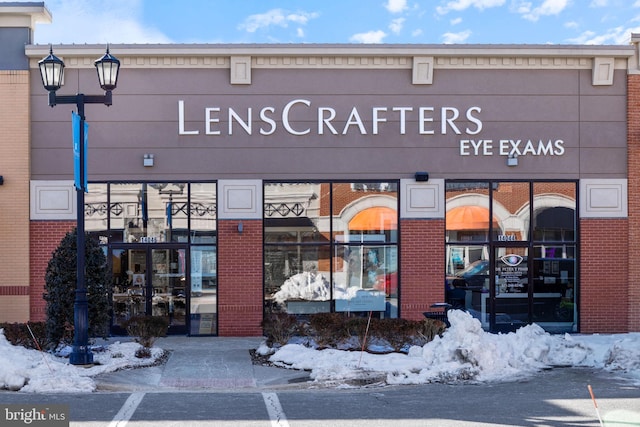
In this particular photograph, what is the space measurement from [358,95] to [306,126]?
1.48 meters

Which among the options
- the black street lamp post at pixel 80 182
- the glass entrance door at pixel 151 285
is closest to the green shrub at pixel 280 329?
the glass entrance door at pixel 151 285

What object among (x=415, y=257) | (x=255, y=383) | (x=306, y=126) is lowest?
(x=255, y=383)

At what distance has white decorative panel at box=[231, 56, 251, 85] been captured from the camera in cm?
1686

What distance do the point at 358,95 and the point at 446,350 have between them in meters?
7.09

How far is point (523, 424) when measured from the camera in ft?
30.0

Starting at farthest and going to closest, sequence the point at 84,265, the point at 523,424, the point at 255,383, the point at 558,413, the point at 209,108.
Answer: the point at 209,108 < the point at 84,265 < the point at 255,383 < the point at 558,413 < the point at 523,424

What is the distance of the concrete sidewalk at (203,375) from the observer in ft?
38.7

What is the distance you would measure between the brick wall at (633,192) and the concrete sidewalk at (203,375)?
928cm

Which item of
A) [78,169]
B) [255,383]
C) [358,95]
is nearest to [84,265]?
[78,169]

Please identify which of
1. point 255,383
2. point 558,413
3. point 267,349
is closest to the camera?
point 558,413

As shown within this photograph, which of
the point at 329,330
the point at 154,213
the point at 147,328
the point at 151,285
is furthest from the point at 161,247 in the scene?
the point at 329,330

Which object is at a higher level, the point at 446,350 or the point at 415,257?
the point at 415,257

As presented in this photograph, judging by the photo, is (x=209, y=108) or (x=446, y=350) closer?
(x=446, y=350)

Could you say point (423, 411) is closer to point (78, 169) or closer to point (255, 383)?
point (255, 383)
